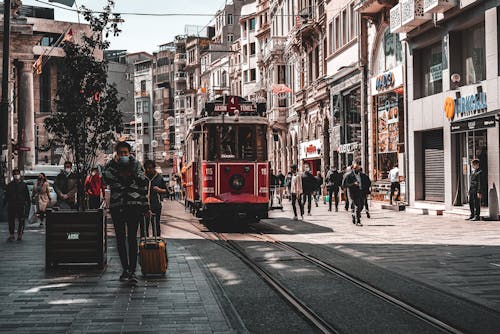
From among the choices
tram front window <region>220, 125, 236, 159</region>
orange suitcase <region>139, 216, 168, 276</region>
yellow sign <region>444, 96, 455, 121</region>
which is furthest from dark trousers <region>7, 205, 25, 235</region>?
yellow sign <region>444, 96, 455, 121</region>

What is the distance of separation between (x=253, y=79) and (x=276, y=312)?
258 feet

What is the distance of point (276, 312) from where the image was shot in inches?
345

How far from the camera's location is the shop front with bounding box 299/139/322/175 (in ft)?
162

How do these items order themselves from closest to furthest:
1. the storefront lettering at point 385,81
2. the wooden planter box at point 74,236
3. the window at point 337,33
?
the wooden planter box at point 74,236 → the storefront lettering at point 385,81 → the window at point 337,33

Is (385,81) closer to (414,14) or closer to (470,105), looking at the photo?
(414,14)

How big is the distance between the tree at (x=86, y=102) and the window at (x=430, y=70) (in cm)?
1343

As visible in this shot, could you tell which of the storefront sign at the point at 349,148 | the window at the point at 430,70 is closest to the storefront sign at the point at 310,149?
the storefront sign at the point at 349,148

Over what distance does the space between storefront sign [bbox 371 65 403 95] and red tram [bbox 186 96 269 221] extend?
446 inches

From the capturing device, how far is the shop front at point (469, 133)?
24.5m

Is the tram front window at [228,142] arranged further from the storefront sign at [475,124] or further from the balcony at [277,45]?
the balcony at [277,45]

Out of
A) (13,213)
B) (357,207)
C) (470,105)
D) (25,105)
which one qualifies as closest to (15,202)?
(13,213)

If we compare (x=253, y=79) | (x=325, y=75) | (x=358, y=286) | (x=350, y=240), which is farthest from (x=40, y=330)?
(x=253, y=79)

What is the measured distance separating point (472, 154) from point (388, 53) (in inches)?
366

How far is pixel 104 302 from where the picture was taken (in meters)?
9.35
